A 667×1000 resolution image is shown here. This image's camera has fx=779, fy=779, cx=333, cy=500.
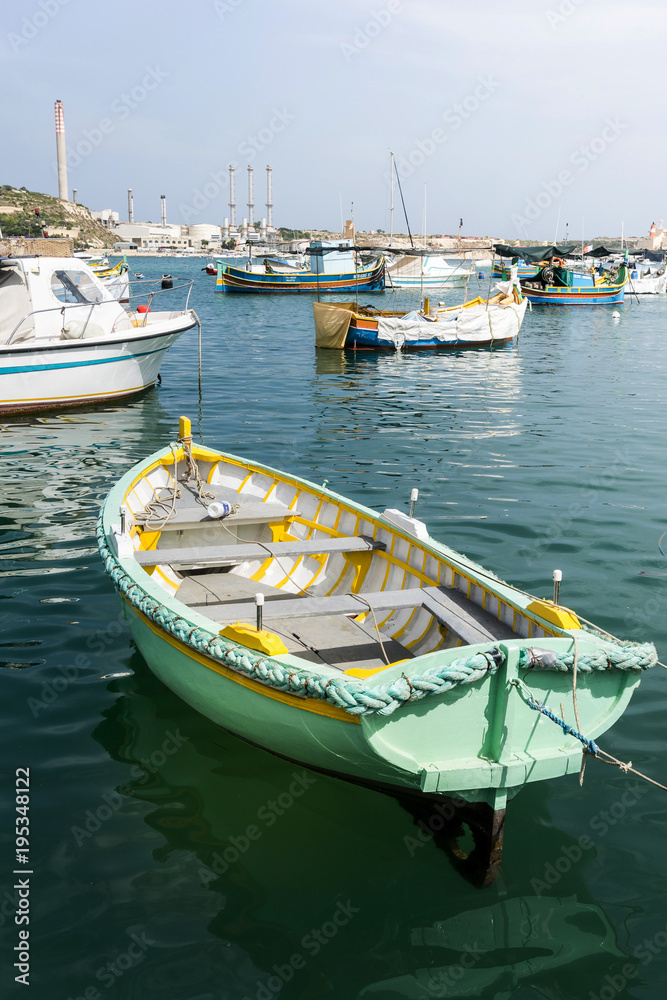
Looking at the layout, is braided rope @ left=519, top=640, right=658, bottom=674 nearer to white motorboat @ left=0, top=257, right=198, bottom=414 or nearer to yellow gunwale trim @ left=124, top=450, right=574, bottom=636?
yellow gunwale trim @ left=124, top=450, right=574, bottom=636

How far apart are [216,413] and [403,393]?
16.5ft

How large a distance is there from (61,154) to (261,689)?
148m

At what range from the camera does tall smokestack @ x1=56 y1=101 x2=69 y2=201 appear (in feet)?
392

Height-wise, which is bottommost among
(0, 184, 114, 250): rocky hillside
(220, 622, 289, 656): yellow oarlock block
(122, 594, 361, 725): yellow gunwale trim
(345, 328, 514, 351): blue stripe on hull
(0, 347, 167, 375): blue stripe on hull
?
(122, 594, 361, 725): yellow gunwale trim

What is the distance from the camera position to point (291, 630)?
215 inches

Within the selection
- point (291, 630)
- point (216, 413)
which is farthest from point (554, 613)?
point (216, 413)

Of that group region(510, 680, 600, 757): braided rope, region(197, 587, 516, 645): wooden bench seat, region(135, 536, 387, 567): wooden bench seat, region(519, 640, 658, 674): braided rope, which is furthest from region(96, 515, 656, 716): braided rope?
region(135, 536, 387, 567): wooden bench seat

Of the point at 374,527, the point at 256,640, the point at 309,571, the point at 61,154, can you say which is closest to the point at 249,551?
the point at 309,571

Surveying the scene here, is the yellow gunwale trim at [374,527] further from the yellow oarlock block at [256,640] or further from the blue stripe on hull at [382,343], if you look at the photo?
the blue stripe on hull at [382,343]

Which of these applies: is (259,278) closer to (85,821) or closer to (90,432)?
(90,432)

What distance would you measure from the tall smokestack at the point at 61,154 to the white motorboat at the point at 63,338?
11943cm

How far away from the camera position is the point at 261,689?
13.5 feet

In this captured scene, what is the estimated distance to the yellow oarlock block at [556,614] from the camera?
4.10 m

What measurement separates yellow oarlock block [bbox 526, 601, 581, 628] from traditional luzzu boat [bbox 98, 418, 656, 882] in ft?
0.05
